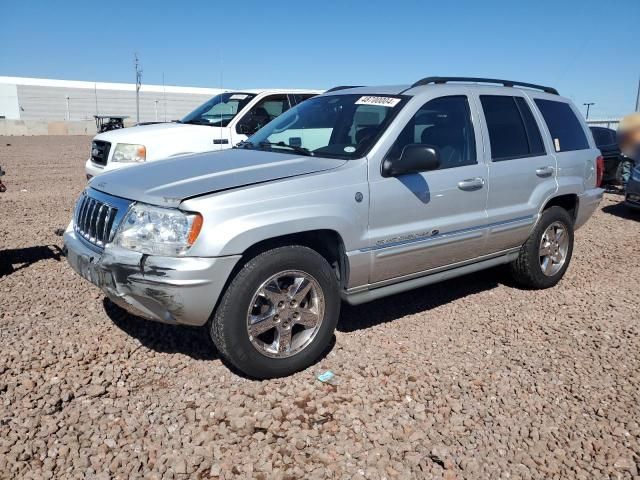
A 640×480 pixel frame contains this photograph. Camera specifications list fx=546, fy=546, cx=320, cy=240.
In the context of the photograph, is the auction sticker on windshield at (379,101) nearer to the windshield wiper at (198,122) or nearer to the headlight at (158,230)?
the headlight at (158,230)

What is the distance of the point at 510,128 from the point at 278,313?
276 cm

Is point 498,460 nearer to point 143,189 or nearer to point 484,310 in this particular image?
point 484,310

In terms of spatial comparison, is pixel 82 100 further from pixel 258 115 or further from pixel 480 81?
pixel 480 81

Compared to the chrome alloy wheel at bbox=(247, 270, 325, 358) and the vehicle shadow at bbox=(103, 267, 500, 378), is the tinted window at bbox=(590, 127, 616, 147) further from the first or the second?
the chrome alloy wheel at bbox=(247, 270, 325, 358)

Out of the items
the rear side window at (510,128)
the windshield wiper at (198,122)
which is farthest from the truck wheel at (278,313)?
the windshield wiper at (198,122)

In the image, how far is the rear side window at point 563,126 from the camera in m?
5.18

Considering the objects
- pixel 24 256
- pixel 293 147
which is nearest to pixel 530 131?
pixel 293 147

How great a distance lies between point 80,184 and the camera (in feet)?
39.5

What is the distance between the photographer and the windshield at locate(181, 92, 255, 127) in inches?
321

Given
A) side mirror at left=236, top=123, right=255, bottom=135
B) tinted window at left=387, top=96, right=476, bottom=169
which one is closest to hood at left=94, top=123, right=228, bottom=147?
side mirror at left=236, top=123, right=255, bottom=135

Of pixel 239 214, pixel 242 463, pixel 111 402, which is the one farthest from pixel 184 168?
pixel 242 463

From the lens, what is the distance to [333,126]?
14.1 ft

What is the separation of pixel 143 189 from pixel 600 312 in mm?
3938

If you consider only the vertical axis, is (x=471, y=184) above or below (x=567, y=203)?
above
